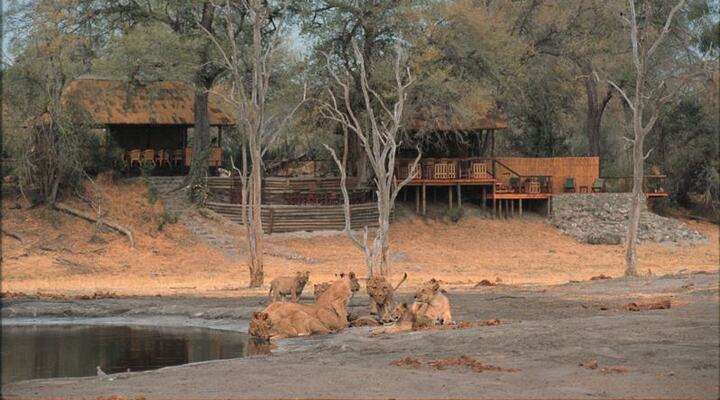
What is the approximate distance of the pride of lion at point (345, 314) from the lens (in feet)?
66.1

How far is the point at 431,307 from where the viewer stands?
66.4 ft

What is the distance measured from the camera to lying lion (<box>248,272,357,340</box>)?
2063cm

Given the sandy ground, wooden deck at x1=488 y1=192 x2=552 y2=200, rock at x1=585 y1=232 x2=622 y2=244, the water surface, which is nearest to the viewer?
the sandy ground

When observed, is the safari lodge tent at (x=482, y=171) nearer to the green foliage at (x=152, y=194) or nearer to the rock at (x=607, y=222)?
the rock at (x=607, y=222)

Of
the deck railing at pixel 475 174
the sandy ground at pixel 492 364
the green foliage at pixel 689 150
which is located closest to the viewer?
the sandy ground at pixel 492 364

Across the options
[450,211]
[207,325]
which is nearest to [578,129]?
[450,211]

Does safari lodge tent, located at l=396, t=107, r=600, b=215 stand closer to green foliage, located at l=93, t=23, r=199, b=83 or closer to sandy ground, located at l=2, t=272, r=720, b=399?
green foliage, located at l=93, t=23, r=199, b=83

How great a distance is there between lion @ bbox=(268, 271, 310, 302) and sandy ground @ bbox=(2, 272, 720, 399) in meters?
4.07

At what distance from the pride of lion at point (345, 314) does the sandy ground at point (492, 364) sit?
1.93 ft

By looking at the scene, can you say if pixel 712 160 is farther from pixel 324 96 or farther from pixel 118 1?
pixel 118 1

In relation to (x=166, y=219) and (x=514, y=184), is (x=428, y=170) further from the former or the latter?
(x=166, y=219)

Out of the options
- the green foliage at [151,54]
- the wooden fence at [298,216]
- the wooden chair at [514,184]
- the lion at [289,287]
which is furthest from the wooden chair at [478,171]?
the lion at [289,287]

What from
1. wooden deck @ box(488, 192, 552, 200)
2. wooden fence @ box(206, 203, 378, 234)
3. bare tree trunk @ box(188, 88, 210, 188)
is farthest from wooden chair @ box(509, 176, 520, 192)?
bare tree trunk @ box(188, 88, 210, 188)

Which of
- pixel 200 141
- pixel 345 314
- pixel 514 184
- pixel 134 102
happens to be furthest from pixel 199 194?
pixel 345 314
